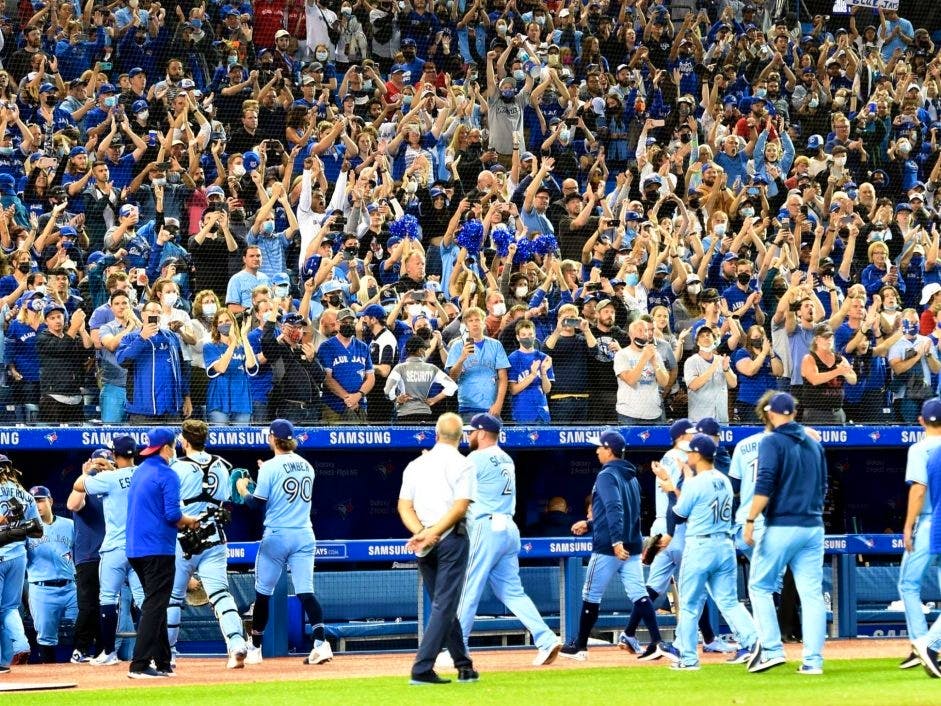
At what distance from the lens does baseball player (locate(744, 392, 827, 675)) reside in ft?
29.8

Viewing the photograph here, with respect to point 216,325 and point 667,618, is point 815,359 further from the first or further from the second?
point 216,325

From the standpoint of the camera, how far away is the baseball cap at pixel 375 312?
44.0ft

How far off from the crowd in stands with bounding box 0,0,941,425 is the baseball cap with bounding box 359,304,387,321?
21 millimetres

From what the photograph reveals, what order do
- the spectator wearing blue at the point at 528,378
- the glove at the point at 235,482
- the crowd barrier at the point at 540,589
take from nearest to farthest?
the crowd barrier at the point at 540,589 < the glove at the point at 235,482 < the spectator wearing blue at the point at 528,378

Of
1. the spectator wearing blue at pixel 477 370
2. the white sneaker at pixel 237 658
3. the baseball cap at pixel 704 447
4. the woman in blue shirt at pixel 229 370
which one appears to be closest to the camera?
the baseball cap at pixel 704 447

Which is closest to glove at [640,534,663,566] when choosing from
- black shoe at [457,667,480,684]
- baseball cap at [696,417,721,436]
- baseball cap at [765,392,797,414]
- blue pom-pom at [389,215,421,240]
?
baseball cap at [696,417,721,436]

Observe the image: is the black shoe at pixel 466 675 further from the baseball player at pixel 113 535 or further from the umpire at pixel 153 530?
the baseball player at pixel 113 535

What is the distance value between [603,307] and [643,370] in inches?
28.6

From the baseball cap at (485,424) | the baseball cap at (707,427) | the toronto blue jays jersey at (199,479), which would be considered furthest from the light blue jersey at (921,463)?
the toronto blue jays jersey at (199,479)

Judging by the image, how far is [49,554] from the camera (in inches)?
455

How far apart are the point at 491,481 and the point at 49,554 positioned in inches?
141

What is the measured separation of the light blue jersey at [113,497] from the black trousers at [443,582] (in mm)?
2926

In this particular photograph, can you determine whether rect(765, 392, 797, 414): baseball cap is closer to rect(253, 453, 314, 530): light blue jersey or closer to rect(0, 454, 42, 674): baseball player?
rect(253, 453, 314, 530): light blue jersey

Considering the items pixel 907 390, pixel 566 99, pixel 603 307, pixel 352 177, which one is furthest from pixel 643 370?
pixel 566 99
